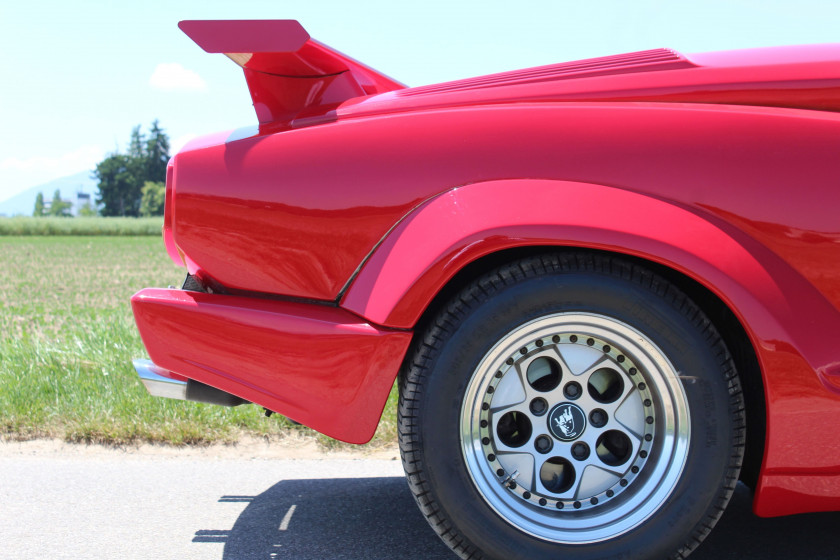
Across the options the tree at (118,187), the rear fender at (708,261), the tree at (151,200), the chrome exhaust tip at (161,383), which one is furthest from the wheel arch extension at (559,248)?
the tree at (118,187)

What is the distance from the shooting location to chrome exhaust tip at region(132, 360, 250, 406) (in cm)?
231

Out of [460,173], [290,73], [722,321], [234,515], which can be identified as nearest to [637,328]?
[722,321]

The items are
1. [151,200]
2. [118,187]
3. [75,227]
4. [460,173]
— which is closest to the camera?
[460,173]

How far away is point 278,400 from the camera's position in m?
2.05

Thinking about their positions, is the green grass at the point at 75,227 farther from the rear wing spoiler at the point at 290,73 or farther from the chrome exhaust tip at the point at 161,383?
the rear wing spoiler at the point at 290,73

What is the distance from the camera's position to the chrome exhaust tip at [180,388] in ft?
7.57

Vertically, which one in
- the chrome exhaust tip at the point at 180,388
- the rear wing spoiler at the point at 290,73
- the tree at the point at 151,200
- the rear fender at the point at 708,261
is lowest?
the tree at the point at 151,200

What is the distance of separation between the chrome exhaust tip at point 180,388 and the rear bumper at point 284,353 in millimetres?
165

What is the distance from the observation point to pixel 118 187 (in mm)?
125438

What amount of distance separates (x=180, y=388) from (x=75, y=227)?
5378cm

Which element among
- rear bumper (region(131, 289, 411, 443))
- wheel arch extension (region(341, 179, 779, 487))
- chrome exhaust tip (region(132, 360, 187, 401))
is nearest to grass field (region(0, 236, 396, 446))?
chrome exhaust tip (region(132, 360, 187, 401))

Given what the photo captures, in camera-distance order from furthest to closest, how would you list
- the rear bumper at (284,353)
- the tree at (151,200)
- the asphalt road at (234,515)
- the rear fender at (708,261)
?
the tree at (151,200) < the asphalt road at (234,515) < the rear bumper at (284,353) < the rear fender at (708,261)

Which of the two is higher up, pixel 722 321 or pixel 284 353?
pixel 722 321

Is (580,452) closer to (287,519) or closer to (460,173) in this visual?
(460,173)
